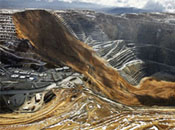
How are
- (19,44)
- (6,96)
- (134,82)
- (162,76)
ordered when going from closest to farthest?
(6,96) → (19,44) → (134,82) → (162,76)

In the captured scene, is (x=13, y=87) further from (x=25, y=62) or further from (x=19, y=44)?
(x=19, y=44)

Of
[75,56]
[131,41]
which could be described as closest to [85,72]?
[75,56]

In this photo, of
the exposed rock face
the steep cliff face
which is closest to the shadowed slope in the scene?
the exposed rock face

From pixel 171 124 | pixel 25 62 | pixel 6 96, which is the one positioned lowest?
pixel 171 124

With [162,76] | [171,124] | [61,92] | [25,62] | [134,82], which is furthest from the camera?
[162,76]

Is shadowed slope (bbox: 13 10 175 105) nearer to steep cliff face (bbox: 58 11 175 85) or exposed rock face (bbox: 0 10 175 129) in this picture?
exposed rock face (bbox: 0 10 175 129)

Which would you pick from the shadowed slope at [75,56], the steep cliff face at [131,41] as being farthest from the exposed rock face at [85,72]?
the steep cliff face at [131,41]

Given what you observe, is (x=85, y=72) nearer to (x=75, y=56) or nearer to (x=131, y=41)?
(x=75, y=56)

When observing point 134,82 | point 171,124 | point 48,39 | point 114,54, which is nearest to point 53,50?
point 48,39
